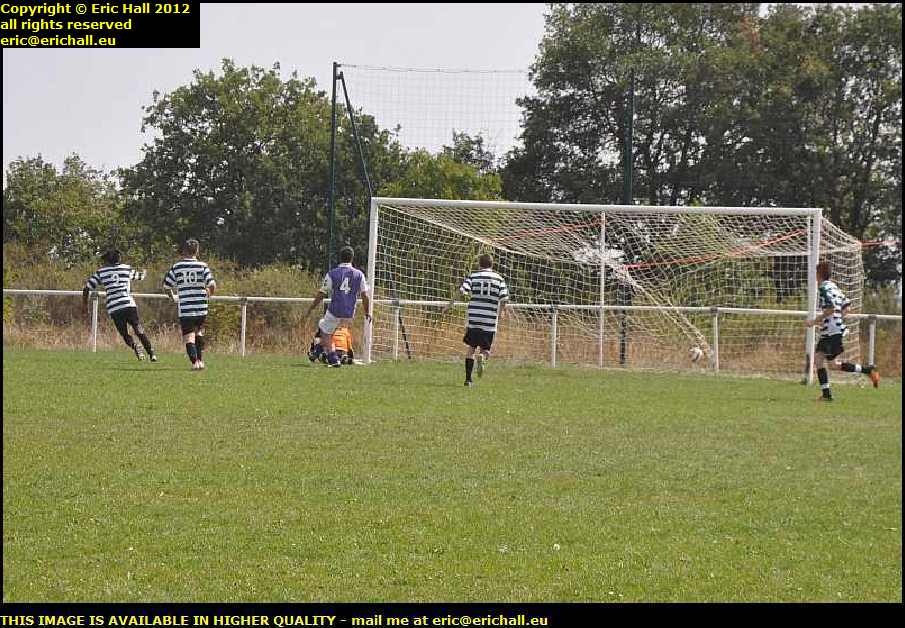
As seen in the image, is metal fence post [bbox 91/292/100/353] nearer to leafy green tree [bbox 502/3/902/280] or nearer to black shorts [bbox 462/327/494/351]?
black shorts [bbox 462/327/494/351]

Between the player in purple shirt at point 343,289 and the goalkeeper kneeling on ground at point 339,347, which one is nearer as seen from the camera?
the player in purple shirt at point 343,289

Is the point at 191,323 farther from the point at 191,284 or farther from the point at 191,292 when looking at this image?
the point at 191,284

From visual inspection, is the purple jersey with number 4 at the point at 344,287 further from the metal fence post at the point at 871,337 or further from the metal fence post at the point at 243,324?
the metal fence post at the point at 871,337

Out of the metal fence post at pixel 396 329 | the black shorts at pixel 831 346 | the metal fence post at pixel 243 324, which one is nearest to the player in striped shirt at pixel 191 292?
the metal fence post at pixel 243 324

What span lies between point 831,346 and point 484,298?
4690mm

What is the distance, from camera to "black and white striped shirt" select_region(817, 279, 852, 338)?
1605 cm

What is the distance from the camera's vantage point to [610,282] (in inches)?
890

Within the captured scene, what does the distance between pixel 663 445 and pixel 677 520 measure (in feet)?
10.7

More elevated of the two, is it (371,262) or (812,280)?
(371,262)

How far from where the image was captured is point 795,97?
86.4ft

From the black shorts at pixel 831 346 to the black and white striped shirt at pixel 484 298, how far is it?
4336 mm

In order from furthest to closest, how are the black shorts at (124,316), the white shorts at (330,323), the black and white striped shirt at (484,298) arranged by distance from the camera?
1. the white shorts at (330,323)
2. the black shorts at (124,316)
3. the black and white striped shirt at (484,298)

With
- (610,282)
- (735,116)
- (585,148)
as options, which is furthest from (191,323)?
(735,116)

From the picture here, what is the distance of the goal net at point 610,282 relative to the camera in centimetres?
2138
